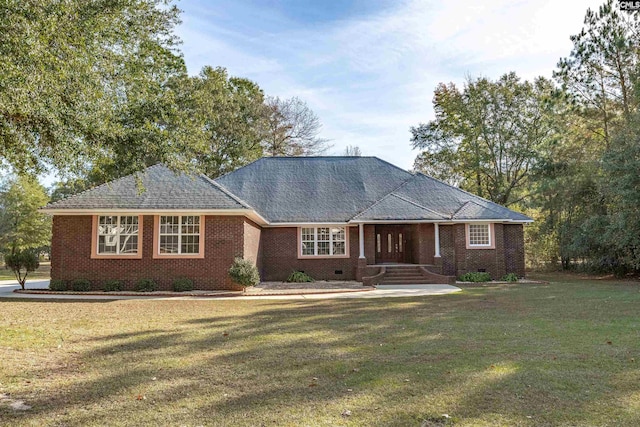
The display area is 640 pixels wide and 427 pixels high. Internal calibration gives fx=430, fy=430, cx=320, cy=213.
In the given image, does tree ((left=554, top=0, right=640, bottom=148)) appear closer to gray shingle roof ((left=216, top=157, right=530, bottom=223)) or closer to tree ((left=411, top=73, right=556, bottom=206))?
tree ((left=411, top=73, right=556, bottom=206))

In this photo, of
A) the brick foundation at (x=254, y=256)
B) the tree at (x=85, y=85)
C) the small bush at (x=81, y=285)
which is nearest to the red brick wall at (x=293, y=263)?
the brick foundation at (x=254, y=256)

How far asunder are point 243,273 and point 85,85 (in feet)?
26.8

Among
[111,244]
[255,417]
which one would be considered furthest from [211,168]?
[255,417]

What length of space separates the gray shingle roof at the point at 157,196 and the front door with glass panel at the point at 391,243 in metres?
9.33

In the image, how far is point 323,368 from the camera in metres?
5.48

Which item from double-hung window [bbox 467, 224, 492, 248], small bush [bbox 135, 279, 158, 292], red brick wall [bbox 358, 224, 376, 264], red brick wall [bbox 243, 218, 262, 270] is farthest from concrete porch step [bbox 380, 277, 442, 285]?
small bush [bbox 135, 279, 158, 292]

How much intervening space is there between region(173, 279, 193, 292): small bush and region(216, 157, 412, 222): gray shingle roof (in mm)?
6223

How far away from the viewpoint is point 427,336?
24.5 feet

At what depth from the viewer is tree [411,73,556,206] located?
2906 centimetres

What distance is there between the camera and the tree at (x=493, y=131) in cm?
2906

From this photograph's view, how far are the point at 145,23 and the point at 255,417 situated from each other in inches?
506

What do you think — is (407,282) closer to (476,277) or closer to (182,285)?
(476,277)

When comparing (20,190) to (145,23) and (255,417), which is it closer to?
(145,23)

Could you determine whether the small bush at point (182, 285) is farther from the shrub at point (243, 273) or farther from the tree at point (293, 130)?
the tree at point (293, 130)
